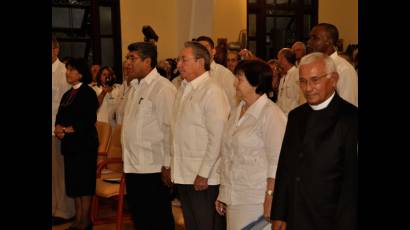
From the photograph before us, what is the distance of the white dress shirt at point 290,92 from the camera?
5.45 metres

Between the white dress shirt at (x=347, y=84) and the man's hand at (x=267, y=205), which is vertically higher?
the white dress shirt at (x=347, y=84)

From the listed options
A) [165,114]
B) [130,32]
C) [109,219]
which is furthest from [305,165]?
[130,32]

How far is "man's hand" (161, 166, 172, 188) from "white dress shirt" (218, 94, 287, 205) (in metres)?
0.80

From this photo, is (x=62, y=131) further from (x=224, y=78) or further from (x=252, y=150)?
(x=252, y=150)

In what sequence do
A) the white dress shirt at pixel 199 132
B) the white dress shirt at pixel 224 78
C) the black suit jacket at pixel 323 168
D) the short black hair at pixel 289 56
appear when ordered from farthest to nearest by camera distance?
the short black hair at pixel 289 56 < the white dress shirt at pixel 224 78 < the white dress shirt at pixel 199 132 < the black suit jacket at pixel 323 168

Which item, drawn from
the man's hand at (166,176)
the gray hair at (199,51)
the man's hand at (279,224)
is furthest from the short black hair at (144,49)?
the man's hand at (279,224)

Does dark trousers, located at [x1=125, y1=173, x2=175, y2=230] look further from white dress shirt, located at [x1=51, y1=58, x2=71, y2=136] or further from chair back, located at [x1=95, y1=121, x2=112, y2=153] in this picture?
white dress shirt, located at [x1=51, y1=58, x2=71, y2=136]

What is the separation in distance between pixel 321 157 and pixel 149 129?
1.74 meters

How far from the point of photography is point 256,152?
3.03 meters

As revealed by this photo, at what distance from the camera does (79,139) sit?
15.5 ft

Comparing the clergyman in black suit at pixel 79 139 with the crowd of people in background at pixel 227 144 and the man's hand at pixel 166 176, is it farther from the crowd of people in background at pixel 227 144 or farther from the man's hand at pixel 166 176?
the man's hand at pixel 166 176

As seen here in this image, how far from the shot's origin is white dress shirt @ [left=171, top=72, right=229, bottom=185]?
3.49m

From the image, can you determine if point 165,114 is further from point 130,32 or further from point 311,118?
point 130,32

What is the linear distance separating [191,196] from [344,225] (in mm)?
1482
